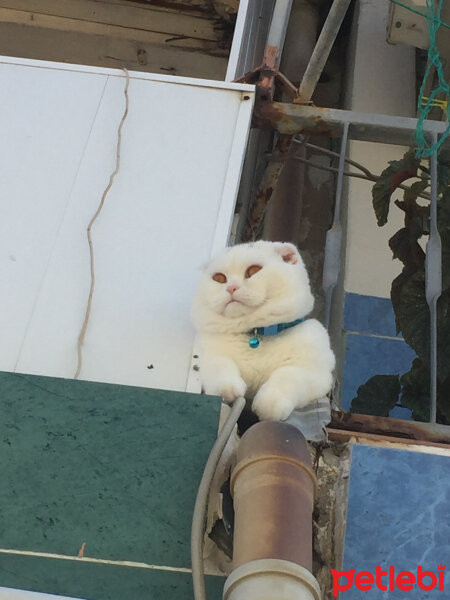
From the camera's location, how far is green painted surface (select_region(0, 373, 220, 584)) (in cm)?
109

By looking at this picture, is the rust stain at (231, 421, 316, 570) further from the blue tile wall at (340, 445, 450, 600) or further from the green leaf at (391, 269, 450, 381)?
the green leaf at (391, 269, 450, 381)

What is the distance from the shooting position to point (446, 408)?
1.85 metres

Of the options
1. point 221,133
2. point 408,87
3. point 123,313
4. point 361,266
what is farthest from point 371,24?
point 123,313

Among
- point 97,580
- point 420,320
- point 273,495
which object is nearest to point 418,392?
point 420,320

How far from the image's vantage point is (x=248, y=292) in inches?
52.0

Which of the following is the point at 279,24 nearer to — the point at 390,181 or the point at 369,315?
the point at 390,181

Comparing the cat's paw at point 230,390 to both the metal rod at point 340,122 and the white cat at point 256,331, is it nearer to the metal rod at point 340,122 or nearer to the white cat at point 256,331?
the white cat at point 256,331

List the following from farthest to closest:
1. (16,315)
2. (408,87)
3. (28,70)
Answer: (408,87), (28,70), (16,315)

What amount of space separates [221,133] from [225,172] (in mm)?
152

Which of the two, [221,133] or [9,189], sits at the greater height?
[221,133]

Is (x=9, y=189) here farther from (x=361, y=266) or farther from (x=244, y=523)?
(x=361, y=266)

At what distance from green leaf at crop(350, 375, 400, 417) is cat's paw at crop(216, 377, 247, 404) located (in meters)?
0.99

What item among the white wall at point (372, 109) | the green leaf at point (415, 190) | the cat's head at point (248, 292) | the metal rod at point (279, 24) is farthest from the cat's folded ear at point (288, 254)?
the white wall at point (372, 109)

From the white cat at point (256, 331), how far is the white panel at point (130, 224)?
0.35 feet
